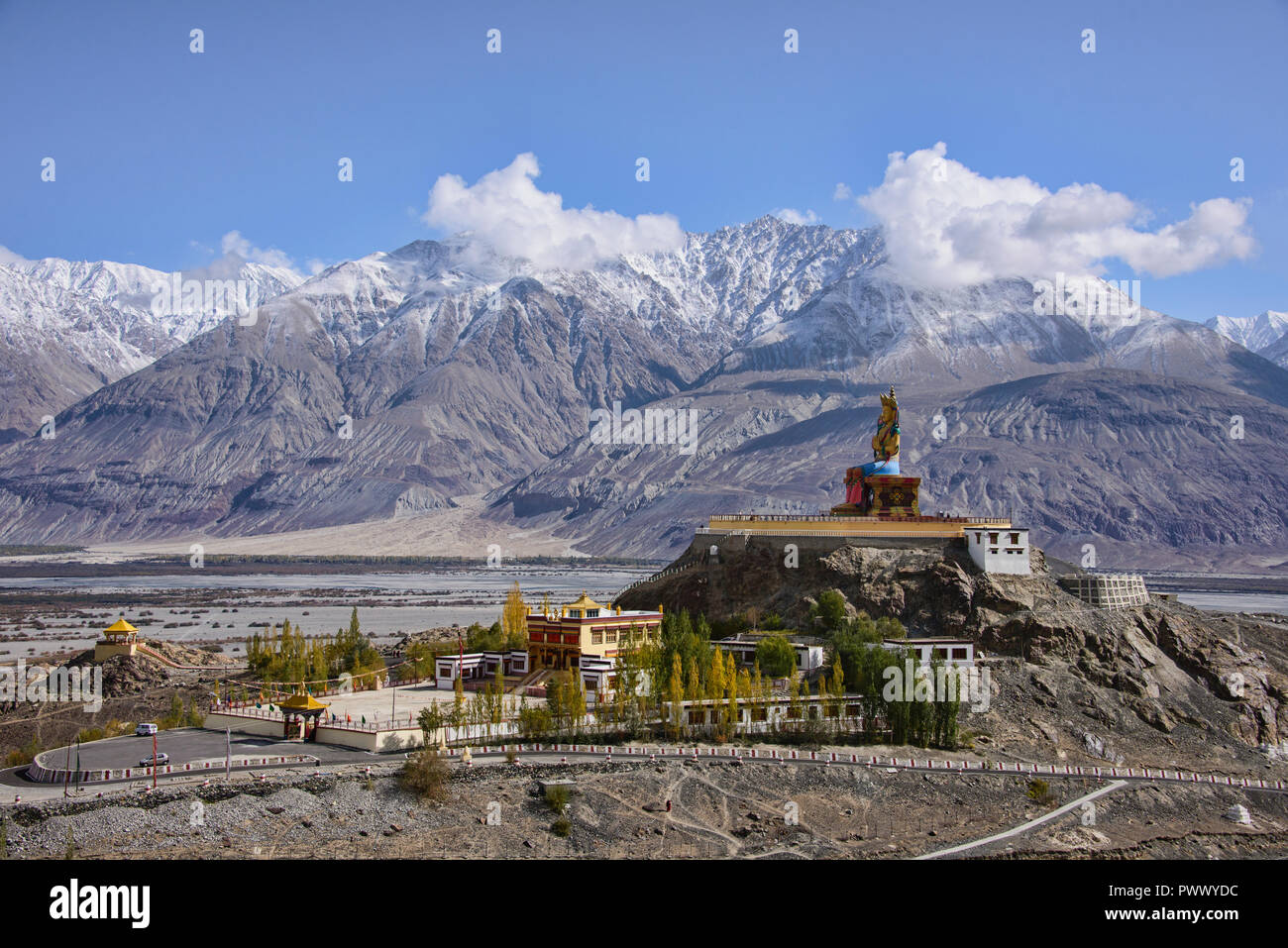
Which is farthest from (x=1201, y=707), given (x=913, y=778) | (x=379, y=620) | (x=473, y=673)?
(x=379, y=620)

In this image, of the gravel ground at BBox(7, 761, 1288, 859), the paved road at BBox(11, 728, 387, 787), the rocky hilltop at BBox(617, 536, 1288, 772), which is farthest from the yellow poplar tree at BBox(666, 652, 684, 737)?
the rocky hilltop at BBox(617, 536, 1288, 772)

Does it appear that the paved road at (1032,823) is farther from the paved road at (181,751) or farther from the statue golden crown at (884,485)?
the statue golden crown at (884,485)

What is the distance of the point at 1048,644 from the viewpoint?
226ft

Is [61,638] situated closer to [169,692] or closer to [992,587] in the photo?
[169,692]

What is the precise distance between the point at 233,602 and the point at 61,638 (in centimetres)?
5240

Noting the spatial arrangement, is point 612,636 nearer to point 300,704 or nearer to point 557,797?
point 300,704

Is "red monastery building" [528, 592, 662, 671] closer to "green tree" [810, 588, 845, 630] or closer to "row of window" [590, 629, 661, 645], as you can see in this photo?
"row of window" [590, 629, 661, 645]

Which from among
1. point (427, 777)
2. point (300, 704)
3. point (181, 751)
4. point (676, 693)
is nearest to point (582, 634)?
point (676, 693)

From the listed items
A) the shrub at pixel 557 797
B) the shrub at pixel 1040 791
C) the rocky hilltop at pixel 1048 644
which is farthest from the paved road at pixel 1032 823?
the shrub at pixel 557 797

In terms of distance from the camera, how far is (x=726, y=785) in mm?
49656

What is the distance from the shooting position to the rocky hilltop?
6412 centimetres

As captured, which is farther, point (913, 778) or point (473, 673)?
point (473, 673)
